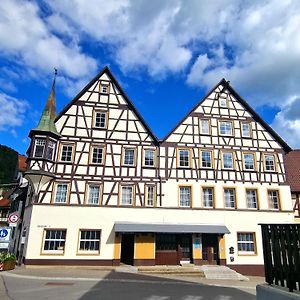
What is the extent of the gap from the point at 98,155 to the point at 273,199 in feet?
45.6

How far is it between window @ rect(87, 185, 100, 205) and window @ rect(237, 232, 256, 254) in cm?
1061

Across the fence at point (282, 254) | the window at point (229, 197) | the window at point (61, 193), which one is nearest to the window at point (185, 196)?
the window at point (229, 197)

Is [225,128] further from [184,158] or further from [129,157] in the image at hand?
[129,157]

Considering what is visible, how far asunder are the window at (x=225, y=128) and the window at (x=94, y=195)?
10828 mm

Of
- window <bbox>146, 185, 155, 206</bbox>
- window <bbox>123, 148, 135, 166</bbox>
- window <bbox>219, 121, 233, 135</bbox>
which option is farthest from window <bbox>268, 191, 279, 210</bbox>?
window <bbox>123, 148, 135, 166</bbox>

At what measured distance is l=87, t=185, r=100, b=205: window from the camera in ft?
68.2

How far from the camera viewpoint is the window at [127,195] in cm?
2105

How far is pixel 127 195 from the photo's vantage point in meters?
21.2

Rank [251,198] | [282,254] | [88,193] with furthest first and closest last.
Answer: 1. [251,198]
2. [88,193]
3. [282,254]

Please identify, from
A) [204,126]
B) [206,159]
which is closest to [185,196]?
[206,159]

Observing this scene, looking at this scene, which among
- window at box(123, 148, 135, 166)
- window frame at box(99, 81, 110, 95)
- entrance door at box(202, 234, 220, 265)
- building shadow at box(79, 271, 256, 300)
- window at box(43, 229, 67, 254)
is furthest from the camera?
window frame at box(99, 81, 110, 95)

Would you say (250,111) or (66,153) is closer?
(66,153)

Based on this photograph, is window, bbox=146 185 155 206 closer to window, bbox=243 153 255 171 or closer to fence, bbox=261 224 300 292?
window, bbox=243 153 255 171

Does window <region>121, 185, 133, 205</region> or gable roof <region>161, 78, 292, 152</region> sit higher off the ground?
gable roof <region>161, 78, 292, 152</region>
